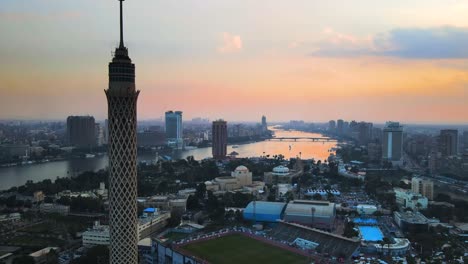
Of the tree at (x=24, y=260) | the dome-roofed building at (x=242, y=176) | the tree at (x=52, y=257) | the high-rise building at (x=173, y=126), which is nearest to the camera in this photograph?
the tree at (x=24, y=260)

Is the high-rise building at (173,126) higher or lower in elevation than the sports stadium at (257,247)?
higher

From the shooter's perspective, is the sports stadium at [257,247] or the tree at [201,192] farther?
the tree at [201,192]

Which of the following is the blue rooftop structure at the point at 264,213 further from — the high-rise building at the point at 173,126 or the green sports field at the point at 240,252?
the high-rise building at the point at 173,126

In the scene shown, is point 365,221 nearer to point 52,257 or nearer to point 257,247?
point 257,247

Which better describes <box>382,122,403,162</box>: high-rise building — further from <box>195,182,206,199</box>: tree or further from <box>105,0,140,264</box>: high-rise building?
<box>105,0,140,264</box>: high-rise building

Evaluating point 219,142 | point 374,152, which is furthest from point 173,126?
point 374,152

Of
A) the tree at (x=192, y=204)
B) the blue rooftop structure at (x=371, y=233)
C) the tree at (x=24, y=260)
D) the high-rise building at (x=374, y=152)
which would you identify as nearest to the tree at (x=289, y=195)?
the tree at (x=192, y=204)

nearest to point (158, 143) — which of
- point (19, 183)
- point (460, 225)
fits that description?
point (19, 183)
